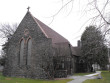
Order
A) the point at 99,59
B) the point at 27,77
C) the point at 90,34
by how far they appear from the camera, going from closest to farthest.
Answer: the point at 90,34 → the point at 27,77 → the point at 99,59

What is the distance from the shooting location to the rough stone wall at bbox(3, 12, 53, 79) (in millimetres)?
19438

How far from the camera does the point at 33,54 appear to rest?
20812 mm

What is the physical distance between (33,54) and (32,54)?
179 millimetres

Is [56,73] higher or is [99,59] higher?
[99,59]

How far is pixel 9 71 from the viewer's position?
22328 millimetres

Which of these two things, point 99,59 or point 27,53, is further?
point 99,59

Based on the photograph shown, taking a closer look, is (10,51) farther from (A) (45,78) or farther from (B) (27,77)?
(A) (45,78)

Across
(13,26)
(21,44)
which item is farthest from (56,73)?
(13,26)

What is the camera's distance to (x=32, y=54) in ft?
68.5

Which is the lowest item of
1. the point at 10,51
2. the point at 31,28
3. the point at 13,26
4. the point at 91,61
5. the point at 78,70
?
the point at 78,70

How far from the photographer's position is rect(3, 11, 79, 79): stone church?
19422 mm

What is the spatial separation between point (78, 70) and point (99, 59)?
6100 millimetres

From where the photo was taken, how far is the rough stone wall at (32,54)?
19.4 m

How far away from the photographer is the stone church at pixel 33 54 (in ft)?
63.7
